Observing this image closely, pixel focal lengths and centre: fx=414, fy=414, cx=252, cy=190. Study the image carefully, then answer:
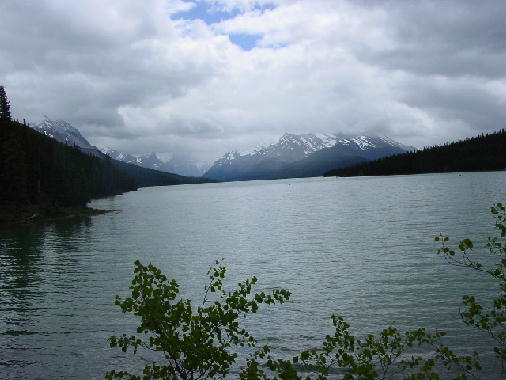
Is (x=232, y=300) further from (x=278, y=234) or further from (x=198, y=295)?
(x=278, y=234)

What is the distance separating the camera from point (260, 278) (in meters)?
39.7

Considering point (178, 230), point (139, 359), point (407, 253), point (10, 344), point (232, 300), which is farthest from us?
point (178, 230)

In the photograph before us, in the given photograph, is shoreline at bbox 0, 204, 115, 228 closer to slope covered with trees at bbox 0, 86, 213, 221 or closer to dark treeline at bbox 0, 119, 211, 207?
slope covered with trees at bbox 0, 86, 213, 221

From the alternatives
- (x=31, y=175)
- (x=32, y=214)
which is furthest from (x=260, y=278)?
(x=31, y=175)

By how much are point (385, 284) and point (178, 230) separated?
53.9m

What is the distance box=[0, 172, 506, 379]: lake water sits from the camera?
2436 centimetres

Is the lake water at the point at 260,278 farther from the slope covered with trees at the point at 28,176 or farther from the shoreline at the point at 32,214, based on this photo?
the slope covered with trees at the point at 28,176

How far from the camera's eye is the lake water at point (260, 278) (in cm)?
2436

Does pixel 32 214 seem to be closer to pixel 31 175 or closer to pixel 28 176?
pixel 28 176

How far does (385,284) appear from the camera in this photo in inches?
1341

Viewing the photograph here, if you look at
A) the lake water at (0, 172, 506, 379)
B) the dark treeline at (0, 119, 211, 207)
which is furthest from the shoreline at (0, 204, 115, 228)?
the lake water at (0, 172, 506, 379)

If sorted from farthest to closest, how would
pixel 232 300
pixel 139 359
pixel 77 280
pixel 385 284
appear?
1. pixel 77 280
2. pixel 385 284
3. pixel 139 359
4. pixel 232 300

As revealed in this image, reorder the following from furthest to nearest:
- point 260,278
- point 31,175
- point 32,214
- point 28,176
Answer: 1. point 31,175
2. point 28,176
3. point 32,214
4. point 260,278

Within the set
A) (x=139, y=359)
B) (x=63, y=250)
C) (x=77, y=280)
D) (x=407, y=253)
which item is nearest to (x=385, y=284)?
(x=407, y=253)
